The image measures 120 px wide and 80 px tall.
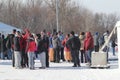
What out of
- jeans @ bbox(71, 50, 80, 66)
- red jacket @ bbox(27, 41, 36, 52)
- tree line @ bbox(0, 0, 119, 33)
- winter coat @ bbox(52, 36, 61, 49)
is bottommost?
jeans @ bbox(71, 50, 80, 66)

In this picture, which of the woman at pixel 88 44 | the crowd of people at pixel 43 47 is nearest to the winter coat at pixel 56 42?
the crowd of people at pixel 43 47

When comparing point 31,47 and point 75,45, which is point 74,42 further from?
point 31,47

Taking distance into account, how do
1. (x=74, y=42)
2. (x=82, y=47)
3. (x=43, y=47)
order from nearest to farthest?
(x=43, y=47) < (x=74, y=42) < (x=82, y=47)

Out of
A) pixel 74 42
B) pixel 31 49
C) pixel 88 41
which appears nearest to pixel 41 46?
pixel 31 49

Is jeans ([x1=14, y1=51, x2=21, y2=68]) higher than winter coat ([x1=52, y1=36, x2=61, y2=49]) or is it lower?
lower

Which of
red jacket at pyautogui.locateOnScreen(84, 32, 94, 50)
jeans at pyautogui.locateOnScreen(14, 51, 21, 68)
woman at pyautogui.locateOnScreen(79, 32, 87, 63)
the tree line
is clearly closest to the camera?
jeans at pyautogui.locateOnScreen(14, 51, 21, 68)

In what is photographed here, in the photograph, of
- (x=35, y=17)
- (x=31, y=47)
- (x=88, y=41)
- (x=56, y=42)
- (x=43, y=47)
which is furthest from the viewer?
(x=35, y=17)

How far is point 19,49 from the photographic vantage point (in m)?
21.1

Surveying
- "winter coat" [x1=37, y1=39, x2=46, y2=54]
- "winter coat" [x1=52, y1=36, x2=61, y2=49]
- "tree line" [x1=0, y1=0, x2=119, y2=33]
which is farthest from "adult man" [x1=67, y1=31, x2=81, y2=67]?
"tree line" [x1=0, y1=0, x2=119, y2=33]

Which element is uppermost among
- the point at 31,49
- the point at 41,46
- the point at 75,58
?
the point at 41,46

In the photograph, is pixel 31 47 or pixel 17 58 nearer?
pixel 31 47

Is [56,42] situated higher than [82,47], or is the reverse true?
[56,42]

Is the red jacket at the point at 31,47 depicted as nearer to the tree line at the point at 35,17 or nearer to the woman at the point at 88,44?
the woman at the point at 88,44

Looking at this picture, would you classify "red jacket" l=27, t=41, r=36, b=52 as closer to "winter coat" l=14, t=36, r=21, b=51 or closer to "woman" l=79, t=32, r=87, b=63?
"winter coat" l=14, t=36, r=21, b=51
